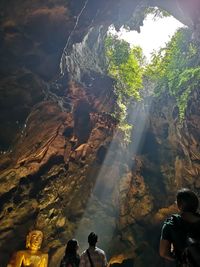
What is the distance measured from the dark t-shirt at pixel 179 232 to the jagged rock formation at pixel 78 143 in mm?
7776

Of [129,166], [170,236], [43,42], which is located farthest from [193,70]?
[170,236]

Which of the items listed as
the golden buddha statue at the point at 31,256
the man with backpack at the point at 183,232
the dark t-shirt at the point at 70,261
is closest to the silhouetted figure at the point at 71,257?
the dark t-shirt at the point at 70,261

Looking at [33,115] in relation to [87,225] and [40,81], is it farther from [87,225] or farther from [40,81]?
[87,225]

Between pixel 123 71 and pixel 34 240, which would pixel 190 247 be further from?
pixel 123 71

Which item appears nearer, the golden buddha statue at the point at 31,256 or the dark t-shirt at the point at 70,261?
the dark t-shirt at the point at 70,261

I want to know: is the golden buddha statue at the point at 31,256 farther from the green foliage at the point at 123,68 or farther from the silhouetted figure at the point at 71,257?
the green foliage at the point at 123,68

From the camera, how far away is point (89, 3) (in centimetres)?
1104

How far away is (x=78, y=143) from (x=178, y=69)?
8.76 m

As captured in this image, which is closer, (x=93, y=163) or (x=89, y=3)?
(x=89, y=3)

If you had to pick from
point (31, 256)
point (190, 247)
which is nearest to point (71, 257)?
point (190, 247)

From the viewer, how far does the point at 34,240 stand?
11.1m

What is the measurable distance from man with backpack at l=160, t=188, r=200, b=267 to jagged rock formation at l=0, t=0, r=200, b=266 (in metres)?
7.78

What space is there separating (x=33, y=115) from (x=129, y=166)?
8.81 m

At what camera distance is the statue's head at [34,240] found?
1102 centimetres
